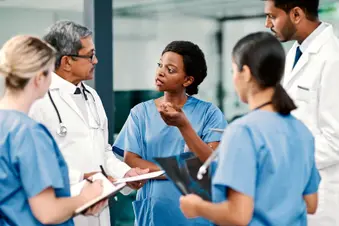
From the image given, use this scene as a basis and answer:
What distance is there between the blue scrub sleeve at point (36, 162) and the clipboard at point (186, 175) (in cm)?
29

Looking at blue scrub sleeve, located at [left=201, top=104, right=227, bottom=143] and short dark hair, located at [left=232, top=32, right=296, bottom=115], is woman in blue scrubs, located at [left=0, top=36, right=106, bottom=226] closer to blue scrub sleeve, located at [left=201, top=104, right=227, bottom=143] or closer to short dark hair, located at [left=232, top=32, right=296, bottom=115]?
short dark hair, located at [left=232, top=32, right=296, bottom=115]

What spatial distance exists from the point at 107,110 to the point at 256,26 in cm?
189

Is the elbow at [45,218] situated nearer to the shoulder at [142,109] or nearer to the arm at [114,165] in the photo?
the arm at [114,165]

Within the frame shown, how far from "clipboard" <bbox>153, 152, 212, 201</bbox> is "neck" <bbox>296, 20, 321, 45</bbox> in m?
0.68

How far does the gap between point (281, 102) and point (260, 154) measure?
0.15m

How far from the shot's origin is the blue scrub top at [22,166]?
150 centimetres

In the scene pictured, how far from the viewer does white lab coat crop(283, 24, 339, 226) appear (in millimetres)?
1991

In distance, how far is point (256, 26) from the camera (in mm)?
4488

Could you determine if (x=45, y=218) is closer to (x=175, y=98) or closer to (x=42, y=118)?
(x=42, y=118)

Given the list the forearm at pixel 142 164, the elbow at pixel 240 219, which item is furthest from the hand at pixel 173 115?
the elbow at pixel 240 219

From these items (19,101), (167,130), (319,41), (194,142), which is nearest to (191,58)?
(167,130)

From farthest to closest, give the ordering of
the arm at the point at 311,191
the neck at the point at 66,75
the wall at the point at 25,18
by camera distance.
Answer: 1. the wall at the point at 25,18
2. the neck at the point at 66,75
3. the arm at the point at 311,191

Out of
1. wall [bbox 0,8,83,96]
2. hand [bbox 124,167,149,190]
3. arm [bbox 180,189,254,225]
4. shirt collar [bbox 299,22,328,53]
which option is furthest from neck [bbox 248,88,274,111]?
wall [bbox 0,8,83,96]

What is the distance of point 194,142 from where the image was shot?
2.06 m
